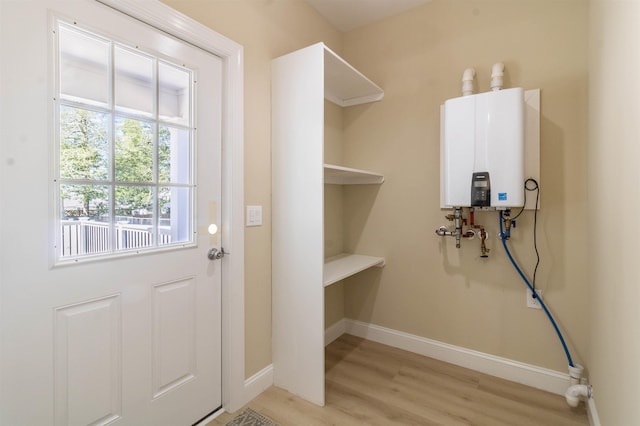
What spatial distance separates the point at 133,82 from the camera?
131cm

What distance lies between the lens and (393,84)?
2.42m

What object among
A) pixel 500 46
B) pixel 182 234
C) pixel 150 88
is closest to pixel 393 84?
pixel 500 46

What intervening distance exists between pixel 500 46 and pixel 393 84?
75cm

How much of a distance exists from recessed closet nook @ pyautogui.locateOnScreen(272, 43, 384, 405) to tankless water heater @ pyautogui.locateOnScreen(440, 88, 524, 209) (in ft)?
2.55

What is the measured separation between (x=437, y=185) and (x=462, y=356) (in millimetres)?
1267

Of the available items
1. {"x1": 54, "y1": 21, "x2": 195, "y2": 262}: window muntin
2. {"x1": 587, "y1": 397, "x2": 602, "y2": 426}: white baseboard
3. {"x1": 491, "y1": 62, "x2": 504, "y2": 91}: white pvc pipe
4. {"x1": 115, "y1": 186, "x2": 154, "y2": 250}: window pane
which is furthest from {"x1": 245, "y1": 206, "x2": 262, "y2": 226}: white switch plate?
{"x1": 587, "y1": 397, "x2": 602, "y2": 426}: white baseboard

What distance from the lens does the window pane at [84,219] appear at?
1.12 metres

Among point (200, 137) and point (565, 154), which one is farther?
point (565, 154)

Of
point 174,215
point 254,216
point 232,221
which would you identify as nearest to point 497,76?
point 254,216

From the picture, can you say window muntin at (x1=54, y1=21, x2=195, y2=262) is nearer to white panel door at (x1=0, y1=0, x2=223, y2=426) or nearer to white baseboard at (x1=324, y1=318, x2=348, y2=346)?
white panel door at (x1=0, y1=0, x2=223, y2=426)

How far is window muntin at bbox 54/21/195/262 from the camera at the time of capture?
113cm

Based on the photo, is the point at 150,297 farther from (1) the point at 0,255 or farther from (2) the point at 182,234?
(1) the point at 0,255

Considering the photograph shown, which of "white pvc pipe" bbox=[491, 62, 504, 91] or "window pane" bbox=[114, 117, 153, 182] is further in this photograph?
"white pvc pipe" bbox=[491, 62, 504, 91]

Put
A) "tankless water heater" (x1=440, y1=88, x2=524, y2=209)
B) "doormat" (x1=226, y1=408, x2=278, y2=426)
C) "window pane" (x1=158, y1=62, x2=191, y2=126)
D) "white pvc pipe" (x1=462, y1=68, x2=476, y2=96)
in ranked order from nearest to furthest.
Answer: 1. "window pane" (x1=158, y1=62, x2=191, y2=126)
2. "doormat" (x1=226, y1=408, x2=278, y2=426)
3. "tankless water heater" (x1=440, y1=88, x2=524, y2=209)
4. "white pvc pipe" (x1=462, y1=68, x2=476, y2=96)
